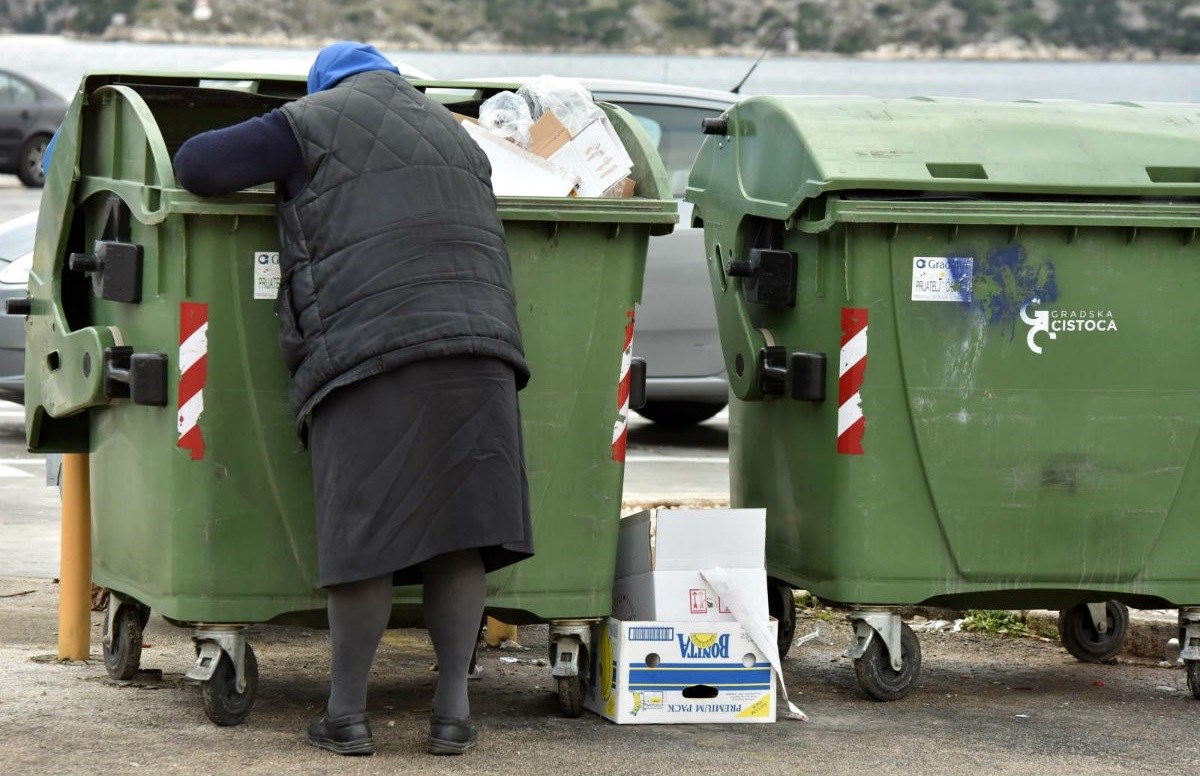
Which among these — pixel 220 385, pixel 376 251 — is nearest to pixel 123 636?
pixel 220 385

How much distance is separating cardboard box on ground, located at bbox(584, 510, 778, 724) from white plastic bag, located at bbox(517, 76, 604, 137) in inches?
44.0

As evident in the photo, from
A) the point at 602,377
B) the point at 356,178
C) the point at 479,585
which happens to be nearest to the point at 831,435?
the point at 602,377

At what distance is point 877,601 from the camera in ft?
17.5

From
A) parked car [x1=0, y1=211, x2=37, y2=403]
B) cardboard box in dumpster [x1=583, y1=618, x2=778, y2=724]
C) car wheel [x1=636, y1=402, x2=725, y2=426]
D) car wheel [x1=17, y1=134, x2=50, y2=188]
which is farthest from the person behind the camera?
car wheel [x1=17, y1=134, x2=50, y2=188]

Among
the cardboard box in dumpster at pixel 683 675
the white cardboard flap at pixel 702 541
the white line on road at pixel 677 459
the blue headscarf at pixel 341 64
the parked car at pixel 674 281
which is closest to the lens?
the blue headscarf at pixel 341 64

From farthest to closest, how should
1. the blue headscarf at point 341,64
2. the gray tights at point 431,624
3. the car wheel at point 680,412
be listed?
the car wheel at point 680,412, the blue headscarf at point 341,64, the gray tights at point 431,624

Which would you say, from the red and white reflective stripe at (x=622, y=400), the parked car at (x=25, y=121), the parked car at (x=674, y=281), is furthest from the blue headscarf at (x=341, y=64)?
the parked car at (x=25, y=121)

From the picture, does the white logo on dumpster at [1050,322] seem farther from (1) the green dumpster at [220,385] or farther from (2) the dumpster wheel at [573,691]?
(2) the dumpster wheel at [573,691]

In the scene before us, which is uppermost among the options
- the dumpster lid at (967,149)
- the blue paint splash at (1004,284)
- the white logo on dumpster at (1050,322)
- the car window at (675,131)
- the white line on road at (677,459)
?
the dumpster lid at (967,149)

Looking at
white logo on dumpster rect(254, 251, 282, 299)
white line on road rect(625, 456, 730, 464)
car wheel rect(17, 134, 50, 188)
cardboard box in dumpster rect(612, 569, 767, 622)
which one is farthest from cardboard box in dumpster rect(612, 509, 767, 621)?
car wheel rect(17, 134, 50, 188)

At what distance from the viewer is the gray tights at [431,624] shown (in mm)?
4645

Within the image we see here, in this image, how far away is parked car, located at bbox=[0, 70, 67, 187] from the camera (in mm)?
23766

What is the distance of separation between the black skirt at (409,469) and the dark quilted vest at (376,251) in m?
0.06

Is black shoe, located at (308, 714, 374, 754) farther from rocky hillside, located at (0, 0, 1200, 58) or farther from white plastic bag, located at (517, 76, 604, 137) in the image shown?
rocky hillside, located at (0, 0, 1200, 58)
